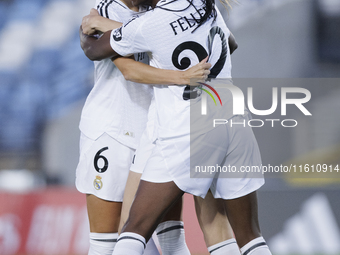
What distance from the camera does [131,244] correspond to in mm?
1591

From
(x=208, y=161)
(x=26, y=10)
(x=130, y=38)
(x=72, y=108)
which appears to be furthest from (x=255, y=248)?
(x=26, y=10)

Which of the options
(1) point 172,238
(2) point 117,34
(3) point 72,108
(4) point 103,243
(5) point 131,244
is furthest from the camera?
(3) point 72,108

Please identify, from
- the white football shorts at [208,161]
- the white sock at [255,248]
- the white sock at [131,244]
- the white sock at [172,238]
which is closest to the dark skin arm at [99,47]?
the white football shorts at [208,161]

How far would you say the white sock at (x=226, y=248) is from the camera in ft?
6.26

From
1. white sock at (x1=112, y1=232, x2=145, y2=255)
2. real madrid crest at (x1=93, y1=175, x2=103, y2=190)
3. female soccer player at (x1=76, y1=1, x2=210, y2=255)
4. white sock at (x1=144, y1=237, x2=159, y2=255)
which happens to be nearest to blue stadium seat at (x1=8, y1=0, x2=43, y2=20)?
female soccer player at (x1=76, y1=1, x2=210, y2=255)

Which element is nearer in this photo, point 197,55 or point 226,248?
point 197,55

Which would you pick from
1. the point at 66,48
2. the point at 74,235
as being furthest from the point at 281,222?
the point at 66,48

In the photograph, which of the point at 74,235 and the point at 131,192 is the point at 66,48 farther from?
the point at 131,192

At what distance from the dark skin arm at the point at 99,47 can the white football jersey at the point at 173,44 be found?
1.9 inches

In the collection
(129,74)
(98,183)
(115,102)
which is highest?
(129,74)

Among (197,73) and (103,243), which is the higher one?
(197,73)

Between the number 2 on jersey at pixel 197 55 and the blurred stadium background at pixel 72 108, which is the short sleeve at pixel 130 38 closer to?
the number 2 on jersey at pixel 197 55

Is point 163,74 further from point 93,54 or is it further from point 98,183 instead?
point 98,183

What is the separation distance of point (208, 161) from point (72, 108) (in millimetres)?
5820
